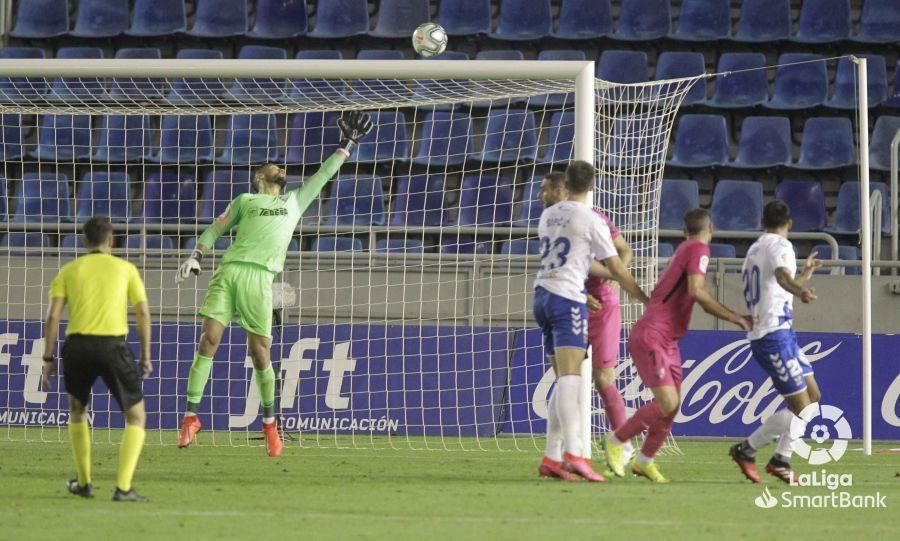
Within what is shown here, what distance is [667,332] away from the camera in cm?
797

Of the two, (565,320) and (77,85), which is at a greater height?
(77,85)

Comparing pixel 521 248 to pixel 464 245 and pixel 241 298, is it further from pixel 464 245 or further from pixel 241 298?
pixel 241 298

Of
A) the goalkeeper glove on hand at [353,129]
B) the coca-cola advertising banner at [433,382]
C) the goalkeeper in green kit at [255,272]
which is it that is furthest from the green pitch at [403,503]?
the coca-cola advertising banner at [433,382]

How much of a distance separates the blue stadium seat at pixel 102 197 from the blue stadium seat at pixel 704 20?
6830 millimetres

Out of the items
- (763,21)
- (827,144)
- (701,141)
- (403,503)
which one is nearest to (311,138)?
(701,141)

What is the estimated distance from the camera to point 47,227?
45.2 feet

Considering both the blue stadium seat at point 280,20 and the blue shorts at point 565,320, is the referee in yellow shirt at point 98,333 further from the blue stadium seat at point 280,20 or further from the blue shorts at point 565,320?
the blue stadium seat at point 280,20

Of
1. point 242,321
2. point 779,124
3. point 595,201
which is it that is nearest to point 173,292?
point 242,321

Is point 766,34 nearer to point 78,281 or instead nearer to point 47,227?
point 47,227

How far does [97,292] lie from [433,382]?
5.74 metres

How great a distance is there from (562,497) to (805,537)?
→ 5.19 ft

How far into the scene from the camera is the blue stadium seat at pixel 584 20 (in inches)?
663

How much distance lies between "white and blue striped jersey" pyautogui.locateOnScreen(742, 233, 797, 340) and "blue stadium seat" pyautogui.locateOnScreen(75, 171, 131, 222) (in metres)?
8.20

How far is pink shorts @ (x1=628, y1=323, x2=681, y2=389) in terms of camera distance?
7891 millimetres
